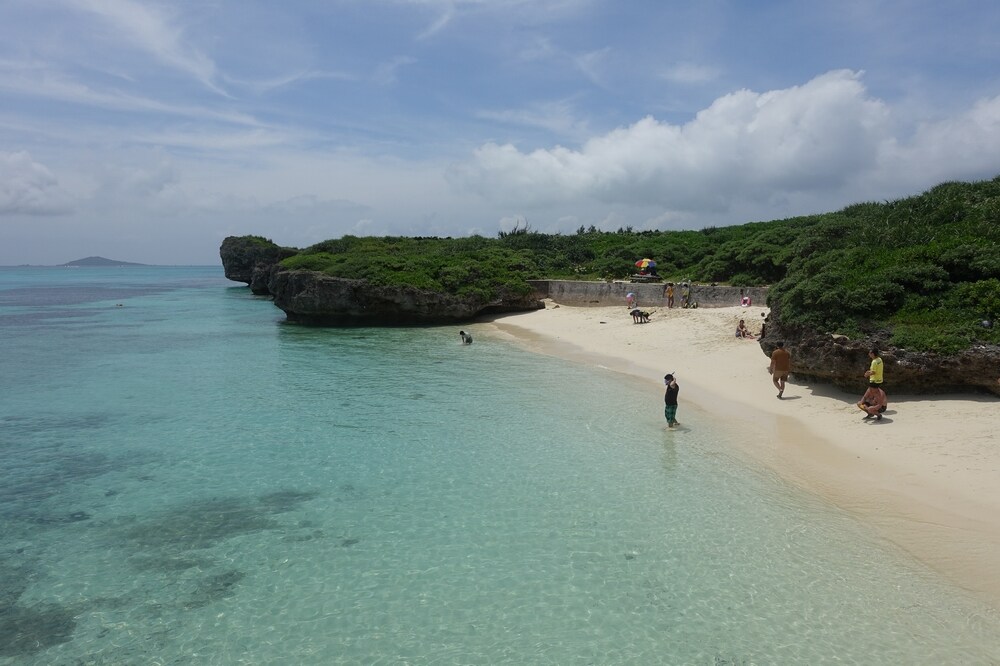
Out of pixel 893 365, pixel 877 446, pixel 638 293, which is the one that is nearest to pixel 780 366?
pixel 893 365

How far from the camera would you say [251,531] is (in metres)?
9.86

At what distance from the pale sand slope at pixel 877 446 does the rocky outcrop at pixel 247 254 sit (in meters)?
65.9

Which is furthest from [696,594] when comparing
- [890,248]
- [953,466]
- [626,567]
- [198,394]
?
[198,394]

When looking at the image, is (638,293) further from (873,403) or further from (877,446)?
(877,446)

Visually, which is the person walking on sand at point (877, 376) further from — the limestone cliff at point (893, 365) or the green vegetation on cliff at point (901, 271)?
the green vegetation on cliff at point (901, 271)

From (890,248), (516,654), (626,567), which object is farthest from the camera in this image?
(890,248)

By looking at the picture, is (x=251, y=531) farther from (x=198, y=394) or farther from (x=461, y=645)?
(x=198, y=394)

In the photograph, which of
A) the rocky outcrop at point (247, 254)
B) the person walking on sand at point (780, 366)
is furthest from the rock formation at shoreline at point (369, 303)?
the rocky outcrop at point (247, 254)

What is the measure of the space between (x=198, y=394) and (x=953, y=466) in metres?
20.8

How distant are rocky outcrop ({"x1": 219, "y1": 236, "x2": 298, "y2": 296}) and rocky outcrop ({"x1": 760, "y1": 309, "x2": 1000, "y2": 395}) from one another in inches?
2773

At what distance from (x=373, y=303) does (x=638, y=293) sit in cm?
1654

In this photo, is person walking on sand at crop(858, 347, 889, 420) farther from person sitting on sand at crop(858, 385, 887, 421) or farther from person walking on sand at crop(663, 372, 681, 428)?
person walking on sand at crop(663, 372, 681, 428)

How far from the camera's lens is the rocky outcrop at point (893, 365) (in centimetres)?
1401

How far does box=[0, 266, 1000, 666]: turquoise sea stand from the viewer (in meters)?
7.13
